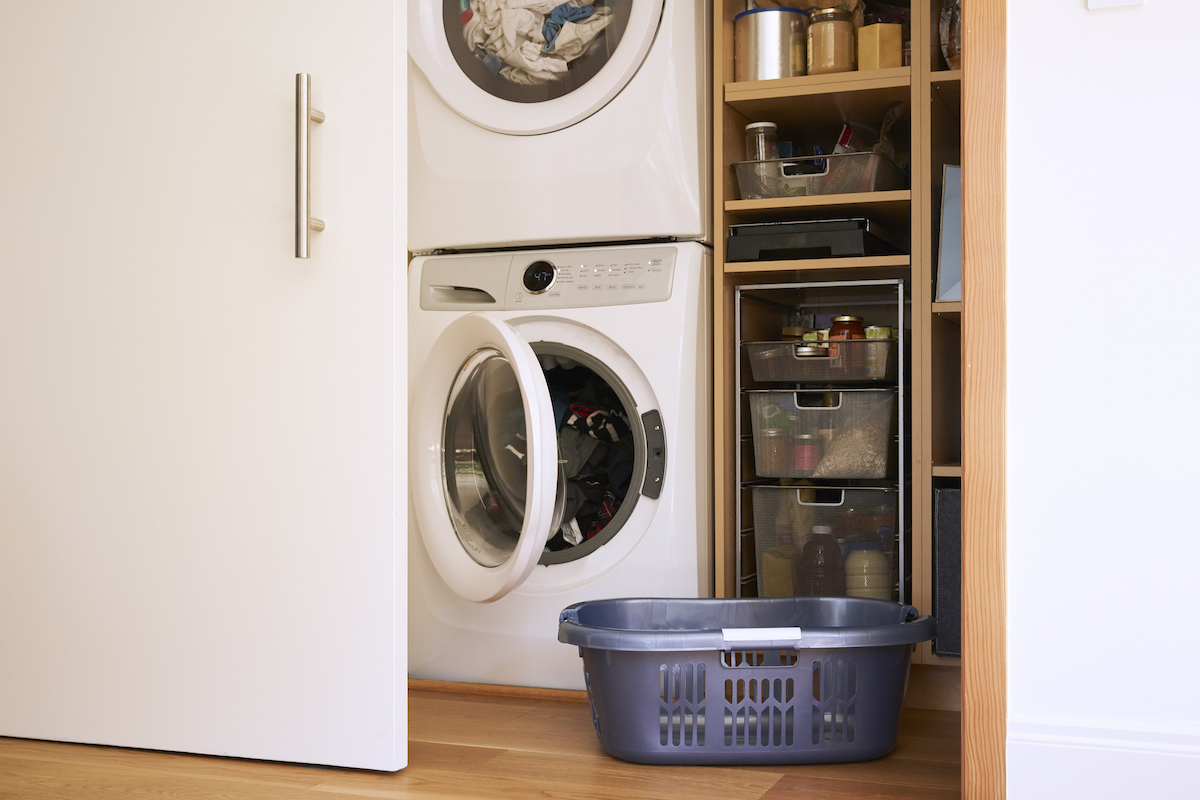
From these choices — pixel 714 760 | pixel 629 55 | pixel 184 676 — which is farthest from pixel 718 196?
pixel 184 676

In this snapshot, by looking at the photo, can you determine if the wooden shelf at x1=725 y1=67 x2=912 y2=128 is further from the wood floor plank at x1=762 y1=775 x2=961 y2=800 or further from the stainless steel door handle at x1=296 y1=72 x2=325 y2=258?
the wood floor plank at x1=762 y1=775 x2=961 y2=800

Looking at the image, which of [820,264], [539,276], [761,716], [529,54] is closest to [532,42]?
[529,54]

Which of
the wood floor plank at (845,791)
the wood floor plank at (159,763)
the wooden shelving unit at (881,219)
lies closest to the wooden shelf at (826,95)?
the wooden shelving unit at (881,219)

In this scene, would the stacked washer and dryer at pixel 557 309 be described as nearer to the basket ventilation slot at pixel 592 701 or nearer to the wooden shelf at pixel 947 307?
the basket ventilation slot at pixel 592 701

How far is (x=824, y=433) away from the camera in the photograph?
1.95 meters

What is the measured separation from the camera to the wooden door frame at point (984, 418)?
1208 millimetres

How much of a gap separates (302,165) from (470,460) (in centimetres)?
73

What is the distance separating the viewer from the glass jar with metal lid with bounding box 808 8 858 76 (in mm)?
1968

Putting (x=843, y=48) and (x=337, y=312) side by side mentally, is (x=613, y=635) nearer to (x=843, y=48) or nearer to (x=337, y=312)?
(x=337, y=312)

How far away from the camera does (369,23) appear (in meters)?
1.47

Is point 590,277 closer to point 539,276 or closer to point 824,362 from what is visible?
point 539,276

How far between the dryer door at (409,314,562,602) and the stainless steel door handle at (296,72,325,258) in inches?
15.1
